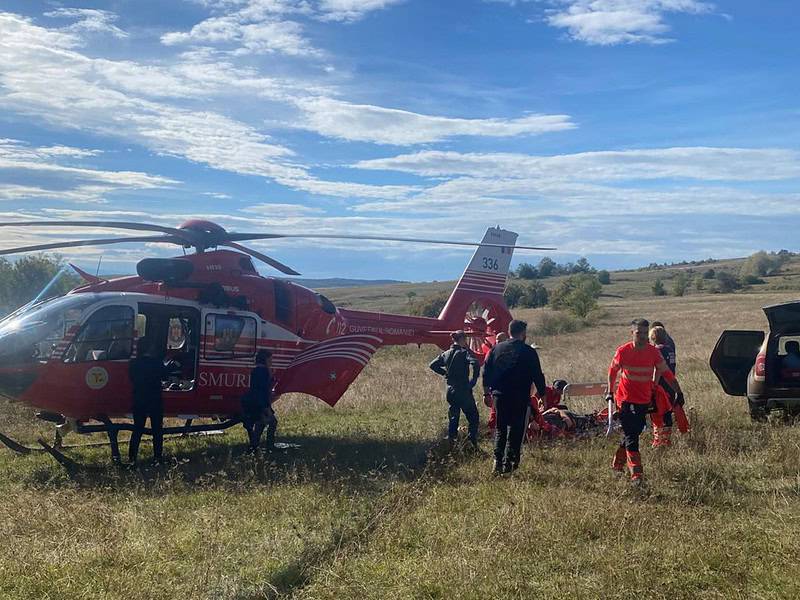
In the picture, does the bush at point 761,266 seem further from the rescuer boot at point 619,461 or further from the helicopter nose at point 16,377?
the helicopter nose at point 16,377

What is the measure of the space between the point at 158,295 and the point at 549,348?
70.1 ft

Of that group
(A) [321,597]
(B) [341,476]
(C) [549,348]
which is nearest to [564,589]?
(A) [321,597]

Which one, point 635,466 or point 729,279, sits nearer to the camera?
point 635,466

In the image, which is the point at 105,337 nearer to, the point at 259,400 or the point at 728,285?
the point at 259,400

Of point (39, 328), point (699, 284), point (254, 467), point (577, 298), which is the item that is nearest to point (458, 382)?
point (254, 467)

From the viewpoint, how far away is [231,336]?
10.8 meters

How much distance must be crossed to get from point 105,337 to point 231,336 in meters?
1.75

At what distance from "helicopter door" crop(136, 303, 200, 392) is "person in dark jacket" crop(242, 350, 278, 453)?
0.95 metres

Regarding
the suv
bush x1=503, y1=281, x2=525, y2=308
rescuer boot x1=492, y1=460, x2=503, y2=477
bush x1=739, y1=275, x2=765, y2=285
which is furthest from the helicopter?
bush x1=739, y1=275, x2=765, y2=285

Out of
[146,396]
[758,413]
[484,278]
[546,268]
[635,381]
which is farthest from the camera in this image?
[546,268]

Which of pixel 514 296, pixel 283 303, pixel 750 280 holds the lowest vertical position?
pixel 514 296

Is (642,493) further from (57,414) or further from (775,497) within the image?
(57,414)

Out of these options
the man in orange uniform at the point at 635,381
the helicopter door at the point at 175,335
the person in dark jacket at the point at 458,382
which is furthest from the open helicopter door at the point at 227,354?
the man in orange uniform at the point at 635,381

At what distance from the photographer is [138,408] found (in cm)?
952
